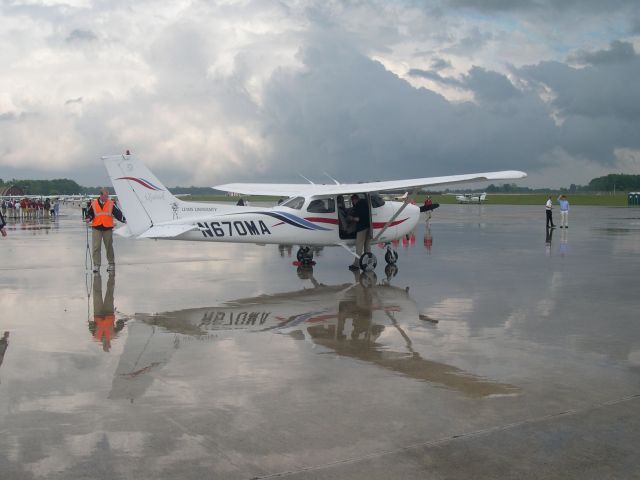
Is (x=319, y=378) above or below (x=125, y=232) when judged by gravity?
below

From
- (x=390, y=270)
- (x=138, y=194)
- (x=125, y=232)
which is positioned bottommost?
(x=390, y=270)

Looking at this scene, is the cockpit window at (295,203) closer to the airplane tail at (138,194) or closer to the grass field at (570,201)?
the airplane tail at (138,194)

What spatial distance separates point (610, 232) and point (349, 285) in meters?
19.8

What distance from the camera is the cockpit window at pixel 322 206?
614 inches

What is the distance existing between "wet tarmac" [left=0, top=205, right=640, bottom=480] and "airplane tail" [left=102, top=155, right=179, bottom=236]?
1545 millimetres

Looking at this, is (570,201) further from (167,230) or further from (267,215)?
(167,230)

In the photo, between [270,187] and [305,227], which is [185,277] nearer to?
[305,227]

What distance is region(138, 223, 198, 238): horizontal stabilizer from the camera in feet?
45.9

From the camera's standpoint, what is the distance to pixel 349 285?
13.3 metres

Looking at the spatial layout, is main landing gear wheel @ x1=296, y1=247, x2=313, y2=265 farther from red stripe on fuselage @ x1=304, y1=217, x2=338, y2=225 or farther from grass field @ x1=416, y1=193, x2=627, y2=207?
grass field @ x1=416, y1=193, x2=627, y2=207

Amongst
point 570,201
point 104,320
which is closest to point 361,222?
point 104,320

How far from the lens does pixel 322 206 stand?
15.7 m

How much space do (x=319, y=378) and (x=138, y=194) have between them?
29.7 feet

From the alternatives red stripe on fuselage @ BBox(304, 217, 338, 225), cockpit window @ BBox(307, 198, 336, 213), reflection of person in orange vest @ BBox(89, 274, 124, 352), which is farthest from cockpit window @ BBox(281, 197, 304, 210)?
reflection of person in orange vest @ BBox(89, 274, 124, 352)
